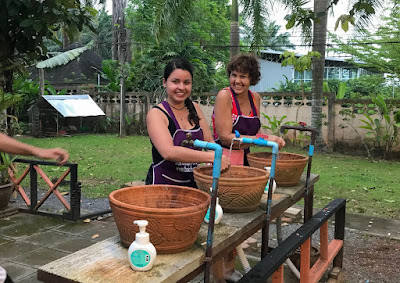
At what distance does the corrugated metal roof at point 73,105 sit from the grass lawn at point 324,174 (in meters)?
1.44

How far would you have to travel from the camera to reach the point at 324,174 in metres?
8.05

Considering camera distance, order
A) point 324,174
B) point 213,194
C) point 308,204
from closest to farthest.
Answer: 1. point 213,194
2. point 308,204
3. point 324,174

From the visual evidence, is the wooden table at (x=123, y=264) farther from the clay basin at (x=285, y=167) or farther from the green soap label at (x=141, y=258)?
the clay basin at (x=285, y=167)

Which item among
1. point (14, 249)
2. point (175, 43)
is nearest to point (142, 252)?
point (14, 249)

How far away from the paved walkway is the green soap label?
7.83 feet

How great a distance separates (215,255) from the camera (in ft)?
5.42

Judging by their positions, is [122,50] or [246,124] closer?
[246,124]

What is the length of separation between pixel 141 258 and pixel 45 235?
134 inches

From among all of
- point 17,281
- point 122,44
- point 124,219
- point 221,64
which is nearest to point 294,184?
point 124,219

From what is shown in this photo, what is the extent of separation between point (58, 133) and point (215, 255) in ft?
45.9

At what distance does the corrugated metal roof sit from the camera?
44.5 feet

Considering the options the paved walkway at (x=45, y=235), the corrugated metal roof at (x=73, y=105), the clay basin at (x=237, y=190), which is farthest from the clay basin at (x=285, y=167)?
the corrugated metal roof at (x=73, y=105)

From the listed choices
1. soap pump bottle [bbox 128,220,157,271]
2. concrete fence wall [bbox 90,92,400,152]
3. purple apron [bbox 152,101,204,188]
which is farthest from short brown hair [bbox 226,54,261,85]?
concrete fence wall [bbox 90,92,400,152]

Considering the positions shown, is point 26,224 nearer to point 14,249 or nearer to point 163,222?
point 14,249
